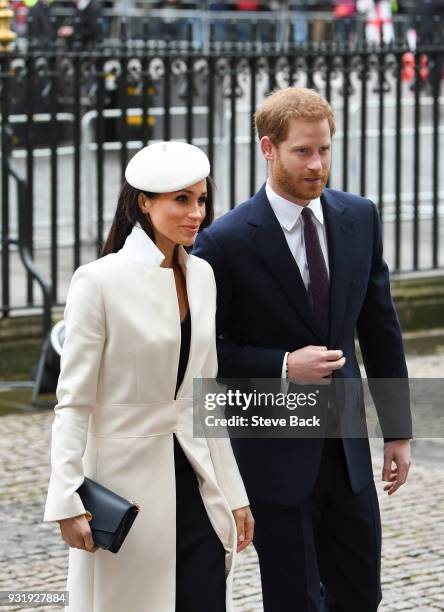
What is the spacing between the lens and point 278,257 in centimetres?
422

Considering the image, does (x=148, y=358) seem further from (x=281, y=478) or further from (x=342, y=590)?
(x=342, y=590)

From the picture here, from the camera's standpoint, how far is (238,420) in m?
4.28

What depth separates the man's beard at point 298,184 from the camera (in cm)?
413

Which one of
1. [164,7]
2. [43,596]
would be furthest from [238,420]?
[164,7]

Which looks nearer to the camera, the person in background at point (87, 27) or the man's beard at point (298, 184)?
the man's beard at point (298, 184)

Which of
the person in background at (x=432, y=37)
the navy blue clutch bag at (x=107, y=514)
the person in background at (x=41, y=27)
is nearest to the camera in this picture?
the navy blue clutch bag at (x=107, y=514)

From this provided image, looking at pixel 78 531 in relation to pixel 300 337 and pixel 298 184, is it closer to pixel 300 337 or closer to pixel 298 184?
pixel 300 337

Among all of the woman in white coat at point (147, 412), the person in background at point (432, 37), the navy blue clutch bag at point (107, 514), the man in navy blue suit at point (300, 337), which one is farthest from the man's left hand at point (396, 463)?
the person in background at point (432, 37)

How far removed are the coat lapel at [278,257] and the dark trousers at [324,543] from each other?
0.36 m

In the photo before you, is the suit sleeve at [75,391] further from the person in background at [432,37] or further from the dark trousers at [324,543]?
the person in background at [432,37]

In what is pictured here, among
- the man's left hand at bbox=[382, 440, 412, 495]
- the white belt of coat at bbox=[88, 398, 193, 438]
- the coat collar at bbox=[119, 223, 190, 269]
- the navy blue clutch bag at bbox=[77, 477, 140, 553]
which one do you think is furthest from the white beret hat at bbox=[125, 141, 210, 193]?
the man's left hand at bbox=[382, 440, 412, 495]

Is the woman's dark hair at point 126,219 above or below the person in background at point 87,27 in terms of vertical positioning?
below

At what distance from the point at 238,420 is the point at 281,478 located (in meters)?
0.22

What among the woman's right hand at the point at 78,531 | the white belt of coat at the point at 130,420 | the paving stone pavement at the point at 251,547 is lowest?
the paving stone pavement at the point at 251,547
